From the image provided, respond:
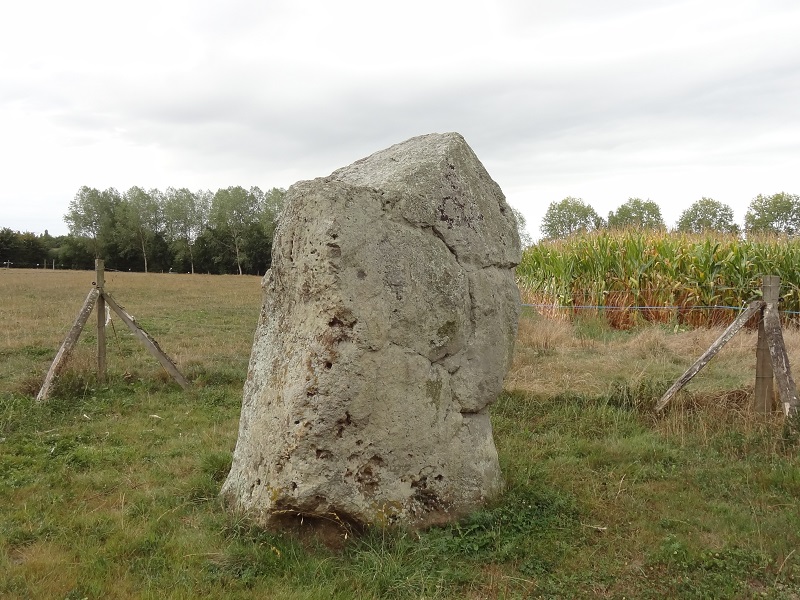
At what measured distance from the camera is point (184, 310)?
19.7 metres

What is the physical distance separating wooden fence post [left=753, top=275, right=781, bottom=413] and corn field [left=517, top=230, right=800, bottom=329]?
7612 millimetres

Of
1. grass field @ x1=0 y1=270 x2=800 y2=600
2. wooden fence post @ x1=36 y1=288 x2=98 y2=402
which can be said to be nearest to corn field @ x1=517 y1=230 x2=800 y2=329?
grass field @ x1=0 y1=270 x2=800 y2=600

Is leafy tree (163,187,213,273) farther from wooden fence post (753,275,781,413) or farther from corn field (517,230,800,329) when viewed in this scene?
wooden fence post (753,275,781,413)

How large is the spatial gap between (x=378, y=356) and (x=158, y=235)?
78.6 meters

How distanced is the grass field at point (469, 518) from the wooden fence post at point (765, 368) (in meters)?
0.28

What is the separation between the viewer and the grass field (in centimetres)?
411

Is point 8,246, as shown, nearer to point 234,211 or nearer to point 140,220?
point 140,220

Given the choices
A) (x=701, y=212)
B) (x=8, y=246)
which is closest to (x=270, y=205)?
(x=8, y=246)

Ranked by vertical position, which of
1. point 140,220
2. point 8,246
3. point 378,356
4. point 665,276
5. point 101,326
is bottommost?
point 101,326

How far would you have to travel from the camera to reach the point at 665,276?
54.3 feet

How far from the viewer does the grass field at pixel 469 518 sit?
162 inches

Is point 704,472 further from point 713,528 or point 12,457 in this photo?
point 12,457

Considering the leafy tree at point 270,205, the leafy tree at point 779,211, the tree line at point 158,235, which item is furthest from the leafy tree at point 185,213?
the leafy tree at point 779,211

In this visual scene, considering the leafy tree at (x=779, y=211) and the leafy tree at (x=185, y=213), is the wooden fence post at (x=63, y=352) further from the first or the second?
the leafy tree at (x=185, y=213)
